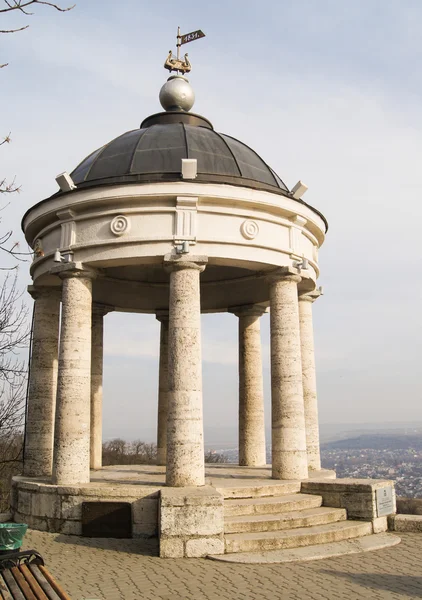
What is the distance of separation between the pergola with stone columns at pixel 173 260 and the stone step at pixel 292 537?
262 centimetres

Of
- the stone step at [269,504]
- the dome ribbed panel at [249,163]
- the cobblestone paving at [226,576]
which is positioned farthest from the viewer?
the dome ribbed panel at [249,163]

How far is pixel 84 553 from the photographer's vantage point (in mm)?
14180

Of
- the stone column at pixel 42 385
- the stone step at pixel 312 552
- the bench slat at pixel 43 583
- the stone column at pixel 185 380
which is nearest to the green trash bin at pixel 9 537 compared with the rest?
the bench slat at pixel 43 583

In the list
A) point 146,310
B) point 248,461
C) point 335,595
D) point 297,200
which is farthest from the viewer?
point 146,310

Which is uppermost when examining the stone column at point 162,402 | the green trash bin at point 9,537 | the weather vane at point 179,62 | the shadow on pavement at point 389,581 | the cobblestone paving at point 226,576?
the weather vane at point 179,62

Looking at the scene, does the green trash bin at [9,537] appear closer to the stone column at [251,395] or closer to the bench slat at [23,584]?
the bench slat at [23,584]

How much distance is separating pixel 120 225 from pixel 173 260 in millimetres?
2103

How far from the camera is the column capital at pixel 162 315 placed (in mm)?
27312

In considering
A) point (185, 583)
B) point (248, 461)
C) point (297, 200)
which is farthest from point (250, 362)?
point (185, 583)

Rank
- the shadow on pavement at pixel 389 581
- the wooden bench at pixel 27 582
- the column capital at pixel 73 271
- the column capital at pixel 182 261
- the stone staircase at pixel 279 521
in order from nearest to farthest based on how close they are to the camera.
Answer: the wooden bench at pixel 27 582 < the shadow on pavement at pixel 389 581 < the stone staircase at pixel 279 521 < the column capital at pixel 182 261 < the column capital at pixel 73 271

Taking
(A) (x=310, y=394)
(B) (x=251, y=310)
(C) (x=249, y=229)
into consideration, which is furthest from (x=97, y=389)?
(C) (x=249, y=229)

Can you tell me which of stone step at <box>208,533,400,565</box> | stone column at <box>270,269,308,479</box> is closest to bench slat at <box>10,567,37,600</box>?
stone step at <box>208,533,400,565</box>

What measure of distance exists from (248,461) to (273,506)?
9364 millimetres

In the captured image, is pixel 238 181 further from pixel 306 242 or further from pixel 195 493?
pixel 195 493
